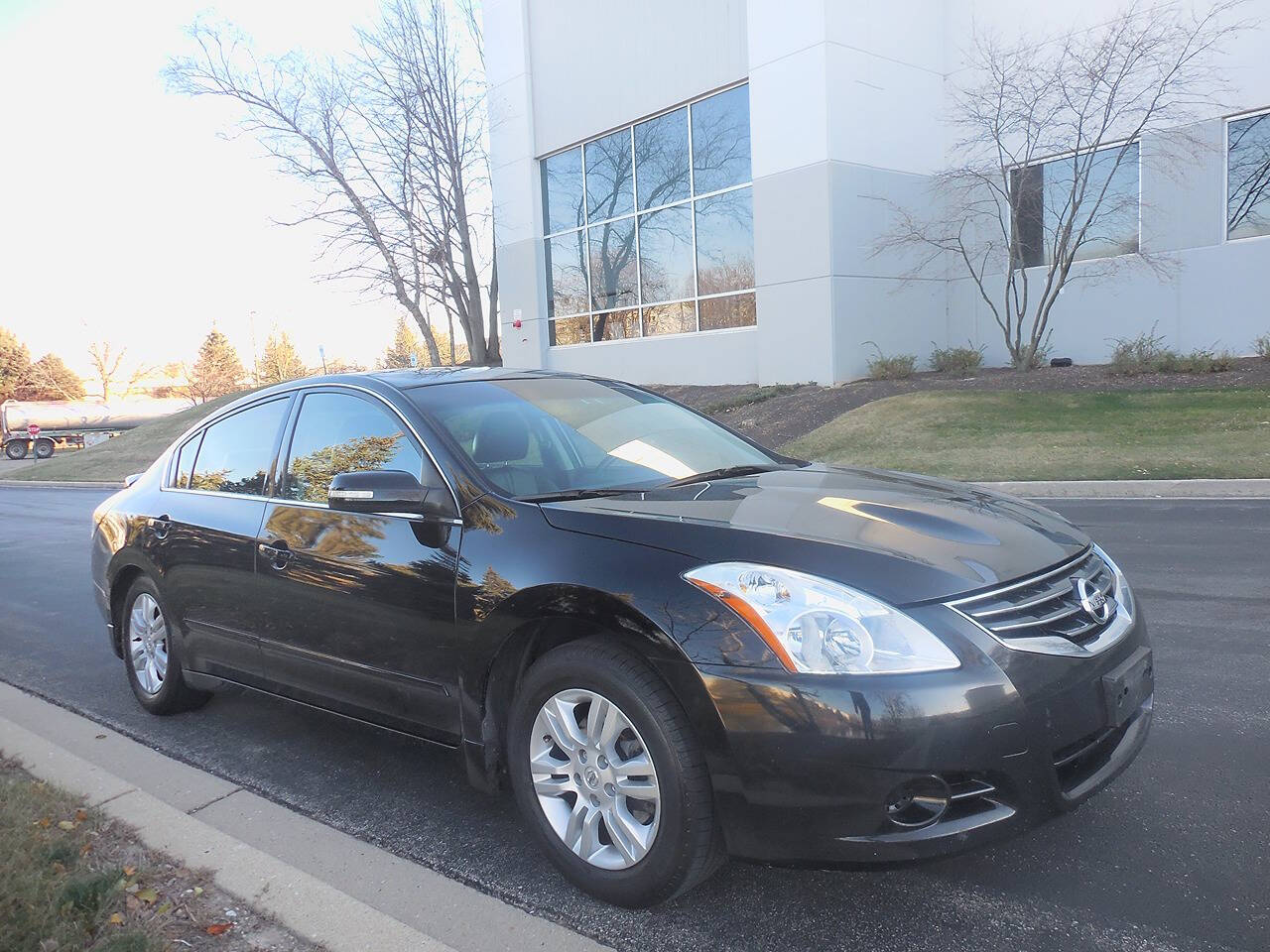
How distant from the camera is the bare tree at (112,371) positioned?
241 ft

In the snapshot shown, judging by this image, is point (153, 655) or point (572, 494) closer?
point (572, 494)

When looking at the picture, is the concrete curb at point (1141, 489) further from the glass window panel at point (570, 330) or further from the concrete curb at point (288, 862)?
the glass window panel at point (570, 330)

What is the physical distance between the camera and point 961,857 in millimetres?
3135

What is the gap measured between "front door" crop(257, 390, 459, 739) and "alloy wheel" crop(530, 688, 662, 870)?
466mm

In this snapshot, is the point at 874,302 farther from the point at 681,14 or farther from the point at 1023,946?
the point at 1023,946

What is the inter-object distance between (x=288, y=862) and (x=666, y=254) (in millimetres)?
20397

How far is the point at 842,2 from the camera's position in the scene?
18.1 m

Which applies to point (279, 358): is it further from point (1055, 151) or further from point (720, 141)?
point (1055, 151)

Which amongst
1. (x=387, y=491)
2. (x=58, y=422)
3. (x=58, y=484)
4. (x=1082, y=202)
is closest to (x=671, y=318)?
(x=1082, y=202)

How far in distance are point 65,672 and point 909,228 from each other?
16710 millimetres

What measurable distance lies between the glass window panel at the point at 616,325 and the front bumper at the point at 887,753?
70.7ft

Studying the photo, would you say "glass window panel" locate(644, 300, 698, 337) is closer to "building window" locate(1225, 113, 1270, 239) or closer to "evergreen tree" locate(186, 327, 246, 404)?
"building window" locate(1225, 113, 1270, 239)

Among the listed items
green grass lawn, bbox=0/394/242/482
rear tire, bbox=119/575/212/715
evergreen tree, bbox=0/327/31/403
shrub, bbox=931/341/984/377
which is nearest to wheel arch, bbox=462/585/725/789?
rear tire, bbox=119/575/212/715

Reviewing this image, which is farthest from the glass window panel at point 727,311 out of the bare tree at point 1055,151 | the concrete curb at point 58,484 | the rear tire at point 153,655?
the rear tire at point 153,655
